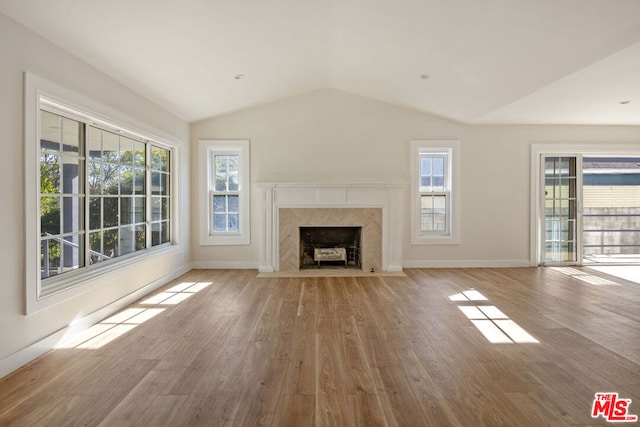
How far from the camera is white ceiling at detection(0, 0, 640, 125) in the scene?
2723mm

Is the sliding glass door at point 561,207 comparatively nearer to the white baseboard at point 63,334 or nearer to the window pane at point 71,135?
the white baseboard at point 63,334

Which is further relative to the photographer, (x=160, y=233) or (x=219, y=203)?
(x=219, y=203)

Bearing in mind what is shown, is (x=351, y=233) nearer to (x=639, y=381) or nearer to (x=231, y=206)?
(x=231, y=206)

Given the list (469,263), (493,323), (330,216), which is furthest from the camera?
(469,263)

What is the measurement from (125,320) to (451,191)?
5.14 meters

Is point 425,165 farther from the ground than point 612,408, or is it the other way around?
point 425,165

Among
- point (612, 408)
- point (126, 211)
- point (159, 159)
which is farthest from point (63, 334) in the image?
point (612, 408)

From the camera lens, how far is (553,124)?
19.4ft

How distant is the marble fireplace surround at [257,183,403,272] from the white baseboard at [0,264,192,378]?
191 cm

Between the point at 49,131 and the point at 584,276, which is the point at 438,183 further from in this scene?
the point at 49,131

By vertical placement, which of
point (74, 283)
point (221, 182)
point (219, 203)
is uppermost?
point (221, 182)

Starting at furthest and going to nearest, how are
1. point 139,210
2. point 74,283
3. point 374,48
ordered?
point 139,210
point 374,48
point 74,283

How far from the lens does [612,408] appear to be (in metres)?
1.93

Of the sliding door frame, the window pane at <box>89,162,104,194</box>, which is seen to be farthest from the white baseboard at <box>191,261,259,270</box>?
the sliding door frame
